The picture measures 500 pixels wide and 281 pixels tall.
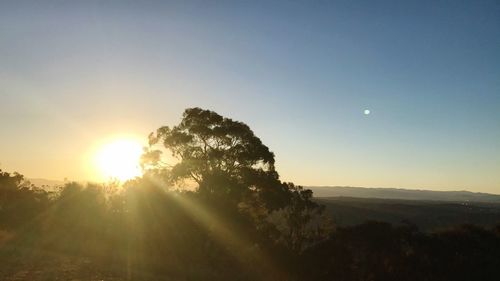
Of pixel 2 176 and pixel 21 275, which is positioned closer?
pixel 21 275

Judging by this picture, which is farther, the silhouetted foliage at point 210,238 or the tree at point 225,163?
the tree at point 225,163

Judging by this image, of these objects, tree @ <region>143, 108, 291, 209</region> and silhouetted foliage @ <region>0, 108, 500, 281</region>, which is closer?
silhouetted foliage @ <region>0, 108, 500, 281</region>

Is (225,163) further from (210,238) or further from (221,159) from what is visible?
(210,238)

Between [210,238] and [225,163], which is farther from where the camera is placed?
[225,163]

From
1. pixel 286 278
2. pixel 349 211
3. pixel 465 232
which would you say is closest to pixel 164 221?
pixel 286 278

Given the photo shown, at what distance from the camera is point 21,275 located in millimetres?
16797

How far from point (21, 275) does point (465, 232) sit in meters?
28.7

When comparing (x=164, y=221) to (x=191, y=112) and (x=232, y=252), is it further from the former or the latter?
(x=191, y=112)

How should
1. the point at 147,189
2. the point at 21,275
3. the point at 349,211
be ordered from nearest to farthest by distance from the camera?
the point at 21,275, the point at 147,189, the point at 349,211

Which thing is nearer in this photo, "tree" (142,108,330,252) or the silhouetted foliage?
the silhouetted foliage

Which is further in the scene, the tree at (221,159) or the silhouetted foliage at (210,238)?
the tree at (221,159)

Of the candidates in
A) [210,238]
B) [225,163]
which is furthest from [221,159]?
[210,238]

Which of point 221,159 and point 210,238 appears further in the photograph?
point 221,159

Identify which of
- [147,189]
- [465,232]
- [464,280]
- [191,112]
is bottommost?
[464,280]
